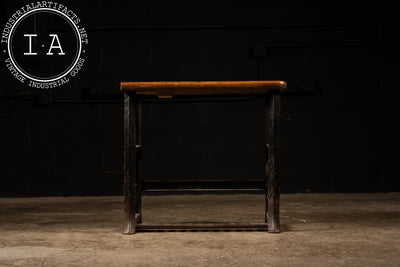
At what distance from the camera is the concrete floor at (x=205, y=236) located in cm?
186

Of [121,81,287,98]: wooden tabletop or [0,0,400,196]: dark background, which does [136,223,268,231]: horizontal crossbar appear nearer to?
[121,81,287,98]: wooden tabletop

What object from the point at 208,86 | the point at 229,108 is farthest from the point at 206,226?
the point at 229,108

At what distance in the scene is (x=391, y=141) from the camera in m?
3.99

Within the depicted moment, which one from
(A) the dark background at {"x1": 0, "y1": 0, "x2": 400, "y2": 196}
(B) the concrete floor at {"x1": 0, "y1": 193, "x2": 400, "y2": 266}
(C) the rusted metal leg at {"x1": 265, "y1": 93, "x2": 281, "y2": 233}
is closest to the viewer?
(B) the concrete floor at {"x1": 0, "y1": 193, "x2": 400, "y2": 266}

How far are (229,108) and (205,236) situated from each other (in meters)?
1.88

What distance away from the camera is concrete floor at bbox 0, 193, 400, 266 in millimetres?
1860

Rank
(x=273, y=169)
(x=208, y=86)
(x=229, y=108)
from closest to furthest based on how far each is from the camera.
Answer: (x=208, y=86) < (x=273, y=169) < (x=229, y=108)

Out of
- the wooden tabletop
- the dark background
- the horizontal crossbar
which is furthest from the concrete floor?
the wooden tabletop

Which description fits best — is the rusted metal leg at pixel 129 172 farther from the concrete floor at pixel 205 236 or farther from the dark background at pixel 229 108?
the dark background at pixel 229 108

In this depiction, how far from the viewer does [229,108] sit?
13.2 feet

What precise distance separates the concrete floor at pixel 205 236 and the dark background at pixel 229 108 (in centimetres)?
47

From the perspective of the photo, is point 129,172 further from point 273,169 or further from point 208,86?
point 273,169

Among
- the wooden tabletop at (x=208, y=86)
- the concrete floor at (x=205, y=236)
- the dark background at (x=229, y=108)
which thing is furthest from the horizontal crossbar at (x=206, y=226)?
the dark background at (x=229, y=108)

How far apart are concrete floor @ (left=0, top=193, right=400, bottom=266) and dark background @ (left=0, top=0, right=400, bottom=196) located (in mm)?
474
